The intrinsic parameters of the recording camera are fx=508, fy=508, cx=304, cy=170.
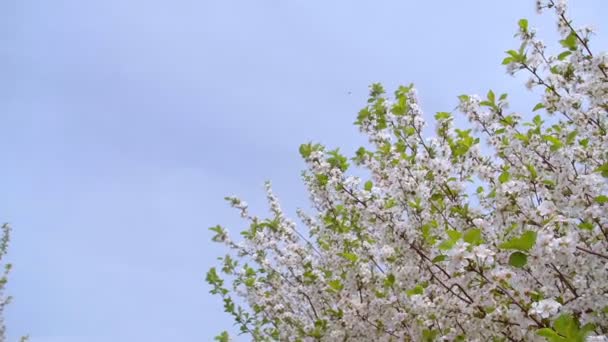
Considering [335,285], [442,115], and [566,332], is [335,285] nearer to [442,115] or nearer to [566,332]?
[442,115]

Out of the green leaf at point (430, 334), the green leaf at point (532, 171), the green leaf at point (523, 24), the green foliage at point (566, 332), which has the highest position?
the green leaf at point (523, 24)

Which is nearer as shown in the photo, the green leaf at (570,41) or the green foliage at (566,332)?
the green foliage at (566,332)

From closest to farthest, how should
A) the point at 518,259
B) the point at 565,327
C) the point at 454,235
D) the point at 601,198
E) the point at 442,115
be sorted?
1. the point at 565,327
2. the point at 518,259
3. the point at 601,198
4. the point at 454,235
5. the point at 442,115

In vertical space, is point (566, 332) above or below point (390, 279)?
below

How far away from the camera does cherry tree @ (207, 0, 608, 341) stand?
3.36m

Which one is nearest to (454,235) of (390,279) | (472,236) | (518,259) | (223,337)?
(472,236)

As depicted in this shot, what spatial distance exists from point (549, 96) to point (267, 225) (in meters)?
4.84

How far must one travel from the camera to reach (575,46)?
4.30 meters

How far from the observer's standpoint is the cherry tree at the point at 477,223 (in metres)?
3.36

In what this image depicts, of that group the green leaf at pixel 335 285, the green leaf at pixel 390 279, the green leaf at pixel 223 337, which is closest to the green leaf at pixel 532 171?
the green leaf at pixel 390 279

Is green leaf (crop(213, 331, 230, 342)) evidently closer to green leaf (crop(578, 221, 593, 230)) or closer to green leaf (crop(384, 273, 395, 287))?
green leaf (crop(384, 273, 395, 287))

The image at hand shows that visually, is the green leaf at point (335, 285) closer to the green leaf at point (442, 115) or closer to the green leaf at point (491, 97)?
the green leaf at point (442, 115)

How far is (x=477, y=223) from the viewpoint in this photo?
4.06 metres

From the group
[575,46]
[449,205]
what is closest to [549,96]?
[575,46]
